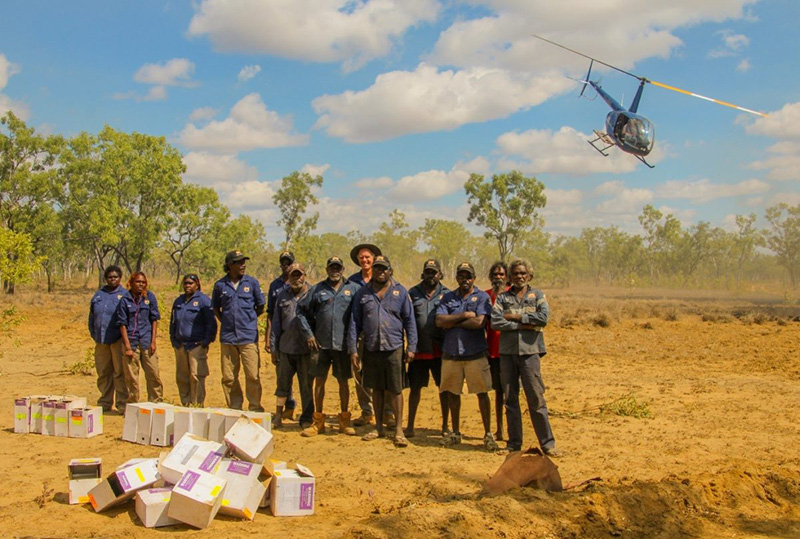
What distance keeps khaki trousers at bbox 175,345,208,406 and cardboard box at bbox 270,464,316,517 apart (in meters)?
3.56

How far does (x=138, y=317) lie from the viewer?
8562mm

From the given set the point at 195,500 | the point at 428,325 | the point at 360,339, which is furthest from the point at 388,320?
the point at 195,500

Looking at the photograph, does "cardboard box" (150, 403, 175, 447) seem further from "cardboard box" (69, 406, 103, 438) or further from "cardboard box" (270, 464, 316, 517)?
"cardboard box" (270, 464, 316, 517)

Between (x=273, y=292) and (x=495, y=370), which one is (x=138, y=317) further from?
(x=495, y=370)

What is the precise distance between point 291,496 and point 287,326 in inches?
128

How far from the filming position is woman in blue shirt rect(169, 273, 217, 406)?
8461 mm

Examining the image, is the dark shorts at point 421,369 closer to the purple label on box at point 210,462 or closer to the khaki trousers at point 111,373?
the purple label on box at point 210,462

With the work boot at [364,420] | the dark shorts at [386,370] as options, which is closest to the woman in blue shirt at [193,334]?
the work boot at [364,420]

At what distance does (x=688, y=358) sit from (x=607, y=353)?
175 centimetres

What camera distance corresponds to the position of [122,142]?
39438 millimetres

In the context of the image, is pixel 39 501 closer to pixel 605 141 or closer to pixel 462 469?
pixel 462 469

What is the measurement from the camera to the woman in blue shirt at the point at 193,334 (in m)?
8.46

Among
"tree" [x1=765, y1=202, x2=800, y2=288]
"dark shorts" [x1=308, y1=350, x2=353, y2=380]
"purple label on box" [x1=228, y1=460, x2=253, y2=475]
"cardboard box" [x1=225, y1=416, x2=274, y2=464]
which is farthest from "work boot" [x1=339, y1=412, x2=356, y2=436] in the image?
"tree" [x1=765, y1=202, x2=800, y2=288]

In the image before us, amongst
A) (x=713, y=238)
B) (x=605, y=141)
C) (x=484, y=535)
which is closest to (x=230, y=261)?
(x=484, y=535)
